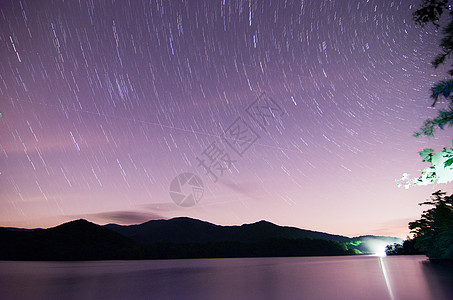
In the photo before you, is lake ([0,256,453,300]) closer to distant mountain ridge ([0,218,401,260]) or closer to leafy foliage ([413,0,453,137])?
leafy foliage ([413,0,453,137])

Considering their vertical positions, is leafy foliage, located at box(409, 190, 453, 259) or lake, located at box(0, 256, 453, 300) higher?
leafy foliage, located at box(409, 190, 453, 259)

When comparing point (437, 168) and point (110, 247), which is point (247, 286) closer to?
point (437, 168)

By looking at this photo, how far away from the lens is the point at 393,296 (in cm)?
1334

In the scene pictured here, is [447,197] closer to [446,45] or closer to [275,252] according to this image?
[446,45]

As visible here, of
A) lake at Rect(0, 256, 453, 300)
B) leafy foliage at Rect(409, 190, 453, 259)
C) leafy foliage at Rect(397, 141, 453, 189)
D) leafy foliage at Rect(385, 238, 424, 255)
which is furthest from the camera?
leafy foliage at Rect(385, 238, 424, 255)

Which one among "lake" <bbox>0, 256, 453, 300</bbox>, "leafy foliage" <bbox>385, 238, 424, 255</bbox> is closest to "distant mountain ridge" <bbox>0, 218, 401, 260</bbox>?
"leafy foliage" <bbox>385, 238, 424, 255</bbox>

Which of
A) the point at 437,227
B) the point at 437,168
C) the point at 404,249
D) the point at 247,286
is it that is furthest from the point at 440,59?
the point at 404,249

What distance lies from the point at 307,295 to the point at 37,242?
149336 mm

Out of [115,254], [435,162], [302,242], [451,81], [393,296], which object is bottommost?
[393,296]

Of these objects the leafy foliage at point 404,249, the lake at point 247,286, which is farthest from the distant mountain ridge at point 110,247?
the lake at point 247,286

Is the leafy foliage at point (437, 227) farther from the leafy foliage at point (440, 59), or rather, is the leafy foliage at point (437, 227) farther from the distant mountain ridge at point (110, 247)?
the distant mountain ridge at point (110, 247)

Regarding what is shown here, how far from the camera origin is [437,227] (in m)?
34.0

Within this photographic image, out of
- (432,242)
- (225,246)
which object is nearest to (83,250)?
(225,246)

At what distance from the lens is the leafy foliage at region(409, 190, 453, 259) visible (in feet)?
94.6
